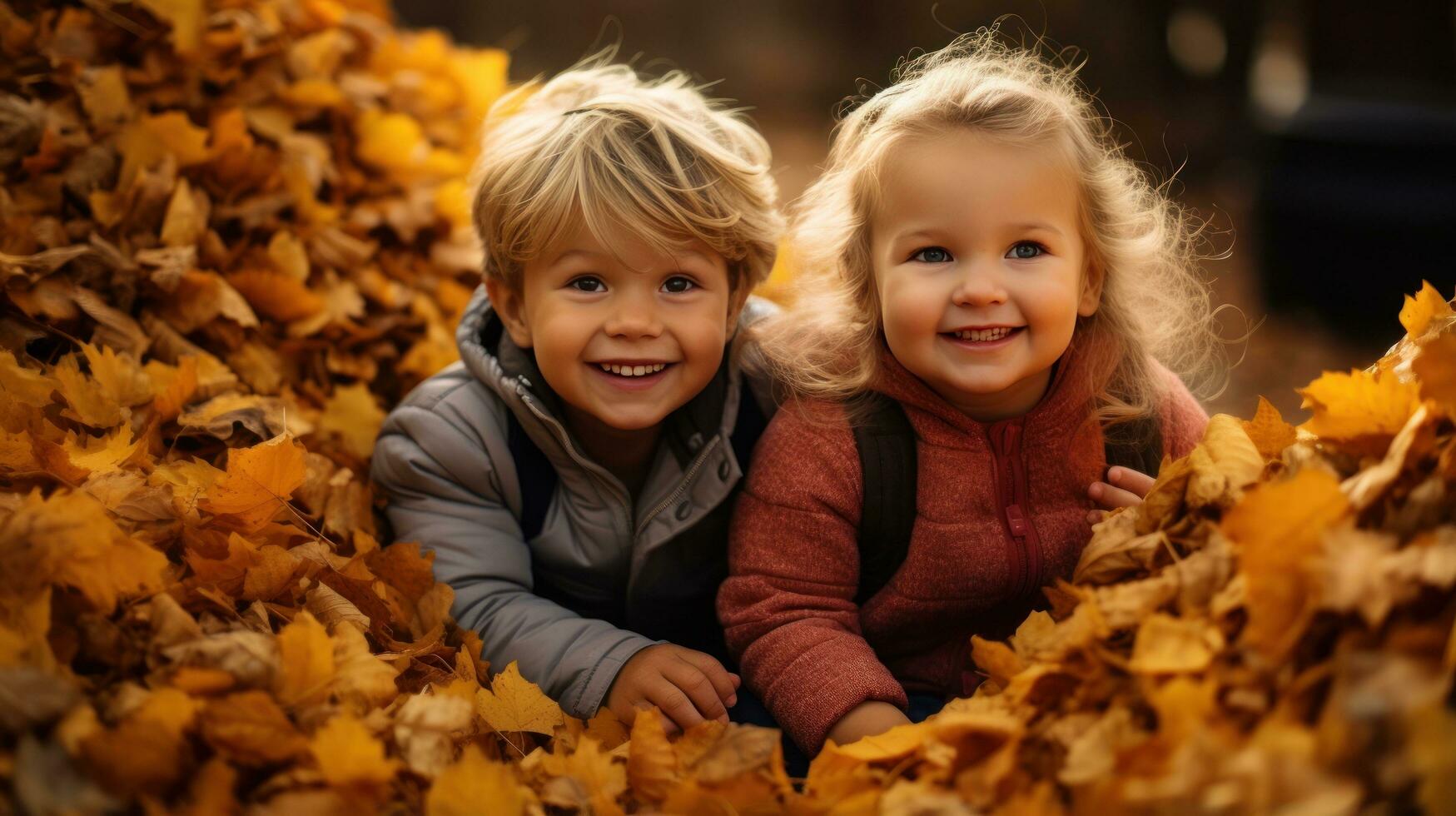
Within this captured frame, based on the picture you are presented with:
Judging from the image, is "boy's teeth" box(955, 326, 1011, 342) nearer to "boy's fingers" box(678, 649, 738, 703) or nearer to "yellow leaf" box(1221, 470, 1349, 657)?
"yellow leaf" box(1221, 470, 1349, 657)

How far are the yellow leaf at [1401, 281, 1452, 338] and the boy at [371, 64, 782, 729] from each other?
95 cm

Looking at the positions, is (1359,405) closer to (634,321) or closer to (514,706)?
(634,321)

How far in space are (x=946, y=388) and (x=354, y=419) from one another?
3.78 feet

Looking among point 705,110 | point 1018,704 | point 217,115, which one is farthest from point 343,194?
point 1018,704

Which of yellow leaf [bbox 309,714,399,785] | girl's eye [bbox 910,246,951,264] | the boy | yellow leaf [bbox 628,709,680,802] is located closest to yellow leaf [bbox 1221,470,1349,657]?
girl's eye [bbox 910,246,951,264]

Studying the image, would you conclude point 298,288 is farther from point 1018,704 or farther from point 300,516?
point 1018,704

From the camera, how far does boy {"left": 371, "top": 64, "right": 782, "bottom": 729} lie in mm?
1863

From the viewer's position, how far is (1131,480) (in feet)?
6.17

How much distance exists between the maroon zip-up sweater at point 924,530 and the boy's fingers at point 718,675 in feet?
0.09

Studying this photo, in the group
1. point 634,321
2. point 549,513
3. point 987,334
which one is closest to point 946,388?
point 987,334

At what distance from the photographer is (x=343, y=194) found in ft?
9.29

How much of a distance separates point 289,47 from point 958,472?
192 cm

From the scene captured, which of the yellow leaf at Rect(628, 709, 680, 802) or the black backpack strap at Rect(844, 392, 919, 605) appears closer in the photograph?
the yellow leaf at Rect(628, 709, 680, 802)

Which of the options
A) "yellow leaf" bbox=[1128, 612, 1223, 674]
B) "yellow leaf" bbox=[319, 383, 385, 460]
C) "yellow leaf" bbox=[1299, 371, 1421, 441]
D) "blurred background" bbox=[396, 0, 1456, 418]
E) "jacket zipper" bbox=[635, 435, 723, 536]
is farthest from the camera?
"blurred background" bbox=[396, 0, 1456, 418]
